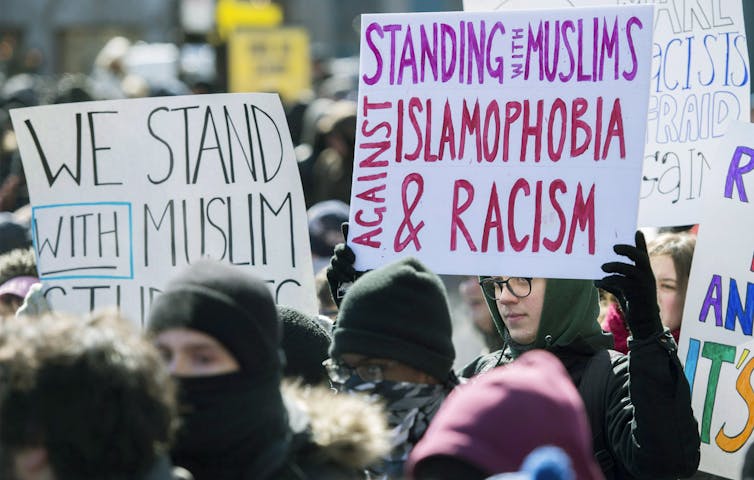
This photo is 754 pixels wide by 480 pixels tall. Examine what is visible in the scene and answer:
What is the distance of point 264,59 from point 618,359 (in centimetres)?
1301

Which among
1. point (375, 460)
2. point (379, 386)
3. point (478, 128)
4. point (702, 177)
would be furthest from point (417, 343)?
point (702, 177)

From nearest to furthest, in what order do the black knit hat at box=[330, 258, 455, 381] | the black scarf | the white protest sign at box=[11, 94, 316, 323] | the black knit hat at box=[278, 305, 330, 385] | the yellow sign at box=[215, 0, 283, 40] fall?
1. the black scarf
2. the black knit hat at box=[330, 258, 455, 381]
3. the black knit hat at box=[278, 305, 330, 385]
4. the white protest sign at box=[11, 94, 316, 323]
5. the yellow sign at box=[215, 0, 283, 40]

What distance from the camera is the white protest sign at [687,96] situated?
4.92 metres

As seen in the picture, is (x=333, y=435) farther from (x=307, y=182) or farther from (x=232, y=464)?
(x=307, y=182)

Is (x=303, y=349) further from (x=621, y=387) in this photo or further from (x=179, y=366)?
(x=179, y=366)

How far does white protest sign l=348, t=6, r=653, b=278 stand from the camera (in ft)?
13.0

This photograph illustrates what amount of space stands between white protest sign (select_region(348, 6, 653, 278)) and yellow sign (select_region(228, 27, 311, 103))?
1197cm

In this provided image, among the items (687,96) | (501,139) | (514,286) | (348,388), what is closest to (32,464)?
(348,388)

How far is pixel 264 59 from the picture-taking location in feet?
54.2

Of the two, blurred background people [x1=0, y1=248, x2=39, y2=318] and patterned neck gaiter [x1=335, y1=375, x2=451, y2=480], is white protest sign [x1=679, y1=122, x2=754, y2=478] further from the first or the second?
blurred background people [x1=0, y1=248, x2=39, y2=318]

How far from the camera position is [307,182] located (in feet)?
36.2

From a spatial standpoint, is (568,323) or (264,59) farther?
(264,59)

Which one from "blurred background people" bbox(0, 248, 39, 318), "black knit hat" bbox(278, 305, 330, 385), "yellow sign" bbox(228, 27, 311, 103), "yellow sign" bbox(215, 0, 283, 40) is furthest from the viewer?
"yellow sign" bbox(215, 0, 283, 40)

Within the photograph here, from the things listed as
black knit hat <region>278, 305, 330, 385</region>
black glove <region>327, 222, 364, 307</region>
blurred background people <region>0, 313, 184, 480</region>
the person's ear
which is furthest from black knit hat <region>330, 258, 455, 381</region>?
the person's ear
